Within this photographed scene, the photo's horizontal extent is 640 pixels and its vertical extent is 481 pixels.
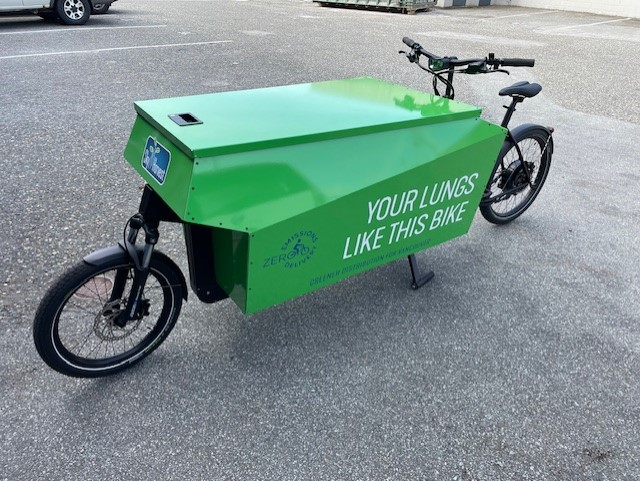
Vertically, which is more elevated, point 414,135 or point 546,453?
point 414,135

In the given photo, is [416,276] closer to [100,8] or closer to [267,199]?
[267,199]

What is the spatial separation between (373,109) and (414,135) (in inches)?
8.9

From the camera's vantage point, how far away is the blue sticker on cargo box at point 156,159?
76.0 inches

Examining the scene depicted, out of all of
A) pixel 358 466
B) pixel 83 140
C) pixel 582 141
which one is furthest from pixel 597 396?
pixel 83 140

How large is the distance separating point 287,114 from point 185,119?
43 centimetres

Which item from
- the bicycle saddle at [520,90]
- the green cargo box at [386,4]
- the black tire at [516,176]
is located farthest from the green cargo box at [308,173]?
the green cargo box at [386,4]

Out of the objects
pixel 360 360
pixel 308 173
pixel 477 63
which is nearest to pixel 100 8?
pixel 477 63

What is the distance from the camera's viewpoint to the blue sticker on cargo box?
1930 mm

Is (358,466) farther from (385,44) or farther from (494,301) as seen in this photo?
(385,44)

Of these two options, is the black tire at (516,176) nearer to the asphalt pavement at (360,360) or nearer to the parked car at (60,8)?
the asphalt pavement at (360,360)

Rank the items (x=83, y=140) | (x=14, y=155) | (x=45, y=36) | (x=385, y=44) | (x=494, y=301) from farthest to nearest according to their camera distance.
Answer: (x=385, y=44) < (x=45, y=36) < (x=83, y=140) < (x=14, y=155) < (x=494, y=301)

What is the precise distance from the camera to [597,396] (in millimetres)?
2283

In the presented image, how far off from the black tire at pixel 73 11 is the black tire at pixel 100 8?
1.10 feet

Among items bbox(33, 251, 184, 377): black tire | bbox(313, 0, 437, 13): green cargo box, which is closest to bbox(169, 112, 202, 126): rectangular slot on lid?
bbox(33, 251, 184, 377): black tire
